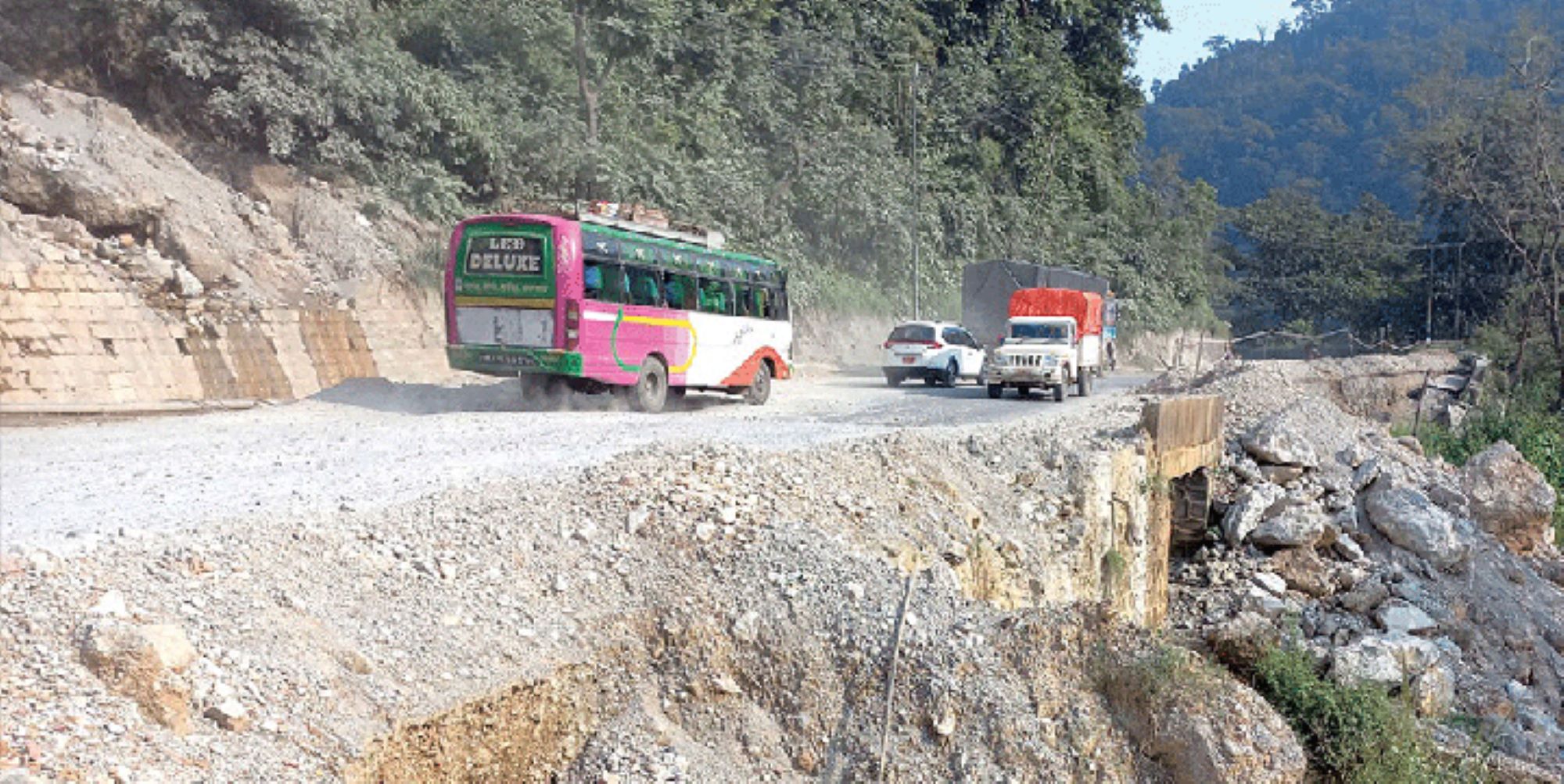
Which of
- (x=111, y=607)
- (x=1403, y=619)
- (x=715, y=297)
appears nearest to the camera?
(x=111, y=607)

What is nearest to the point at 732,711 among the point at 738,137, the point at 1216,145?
the point at 738,137

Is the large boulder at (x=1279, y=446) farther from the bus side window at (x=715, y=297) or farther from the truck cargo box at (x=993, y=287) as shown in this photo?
the truck cargo box at (x=993, y=287)

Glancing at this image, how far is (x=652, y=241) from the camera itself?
18.4 m

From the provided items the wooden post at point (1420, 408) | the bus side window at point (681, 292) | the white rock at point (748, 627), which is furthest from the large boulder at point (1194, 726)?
the wooden post at point (1420, 408)

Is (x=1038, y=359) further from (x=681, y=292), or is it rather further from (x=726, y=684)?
(x=726, y=684)

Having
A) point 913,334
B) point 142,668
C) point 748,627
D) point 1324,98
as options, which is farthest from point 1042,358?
point 1324,98

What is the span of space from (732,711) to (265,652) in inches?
111

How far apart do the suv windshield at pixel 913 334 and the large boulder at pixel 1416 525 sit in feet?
36.3

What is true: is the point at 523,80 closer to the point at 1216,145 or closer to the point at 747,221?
the point at 747,221

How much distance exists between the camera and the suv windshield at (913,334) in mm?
28969

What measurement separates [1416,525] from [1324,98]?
456ft

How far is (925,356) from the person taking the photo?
28.8m

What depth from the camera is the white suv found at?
28.8 metres

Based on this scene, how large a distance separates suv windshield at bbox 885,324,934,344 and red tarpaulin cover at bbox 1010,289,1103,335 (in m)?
2.16
